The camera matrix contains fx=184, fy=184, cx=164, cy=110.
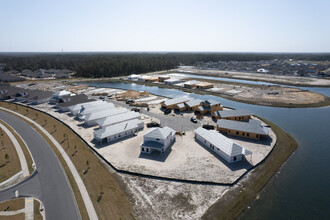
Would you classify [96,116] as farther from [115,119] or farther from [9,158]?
[9,158]

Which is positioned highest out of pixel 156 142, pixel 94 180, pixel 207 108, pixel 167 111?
pixel 207 108

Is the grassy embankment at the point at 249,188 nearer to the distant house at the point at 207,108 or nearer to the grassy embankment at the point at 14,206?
the grassy embankment at the point at 14,206

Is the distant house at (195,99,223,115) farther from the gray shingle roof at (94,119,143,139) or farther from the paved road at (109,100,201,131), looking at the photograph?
the gray shingle roof at (94,119,143,139)

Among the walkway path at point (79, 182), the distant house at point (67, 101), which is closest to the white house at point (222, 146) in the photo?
the walkway path at point (79, 182)

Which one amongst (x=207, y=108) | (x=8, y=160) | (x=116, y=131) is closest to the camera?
(x=8, y=160)

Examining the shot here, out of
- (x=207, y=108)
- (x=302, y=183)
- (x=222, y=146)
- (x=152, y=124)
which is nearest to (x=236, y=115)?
(x=207, y=108)

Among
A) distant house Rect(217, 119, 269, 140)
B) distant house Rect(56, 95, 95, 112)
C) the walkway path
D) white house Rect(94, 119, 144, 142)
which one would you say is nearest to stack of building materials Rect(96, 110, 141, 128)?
white house Rect(94, 119, 144, 142)

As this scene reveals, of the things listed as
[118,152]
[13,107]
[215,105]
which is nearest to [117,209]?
[118,152]

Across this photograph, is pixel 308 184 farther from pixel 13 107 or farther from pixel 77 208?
pixel 13 107
